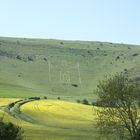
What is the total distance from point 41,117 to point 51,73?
326 feet

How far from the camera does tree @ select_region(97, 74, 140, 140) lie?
43625 mm

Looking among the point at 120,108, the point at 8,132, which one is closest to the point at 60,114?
the point at 120,108

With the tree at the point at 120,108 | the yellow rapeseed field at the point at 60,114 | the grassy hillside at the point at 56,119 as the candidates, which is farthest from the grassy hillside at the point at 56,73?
the tree at the point at 120,108

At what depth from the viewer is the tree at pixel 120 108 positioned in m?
43.6

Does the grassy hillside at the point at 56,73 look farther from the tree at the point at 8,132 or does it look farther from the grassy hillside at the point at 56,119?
the tree at the point at 8,132

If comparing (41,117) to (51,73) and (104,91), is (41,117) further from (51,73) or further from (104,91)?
(51,73)

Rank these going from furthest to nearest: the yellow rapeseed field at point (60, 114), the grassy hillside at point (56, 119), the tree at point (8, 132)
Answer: the yellow rapeseed field at point (60, 114), the grassy hillside at point (56, 119), the tree at point (8, 132)

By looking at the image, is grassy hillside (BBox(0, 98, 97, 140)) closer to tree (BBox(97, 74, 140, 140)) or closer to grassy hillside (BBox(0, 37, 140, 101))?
tree (BBox(97, 74, 140, 140))

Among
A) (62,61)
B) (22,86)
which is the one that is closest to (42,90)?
(22,86)

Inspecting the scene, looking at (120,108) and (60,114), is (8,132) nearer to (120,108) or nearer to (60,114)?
(120,108)

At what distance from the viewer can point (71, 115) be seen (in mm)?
87875

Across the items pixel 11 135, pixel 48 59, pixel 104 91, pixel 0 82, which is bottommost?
pixel 11 135

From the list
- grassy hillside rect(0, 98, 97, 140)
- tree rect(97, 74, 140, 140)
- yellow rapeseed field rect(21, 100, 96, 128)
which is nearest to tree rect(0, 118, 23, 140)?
tree rect(97, 74, 140, 140)

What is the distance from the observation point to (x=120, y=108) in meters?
43.9
